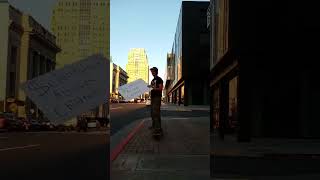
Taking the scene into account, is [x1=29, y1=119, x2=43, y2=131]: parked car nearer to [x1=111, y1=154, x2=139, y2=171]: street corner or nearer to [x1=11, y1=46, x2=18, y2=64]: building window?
[x1=11, y1=46, x2=18, y2=64]: building window

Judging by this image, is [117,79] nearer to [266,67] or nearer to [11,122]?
[11,122]

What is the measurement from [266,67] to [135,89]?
7.01 metres

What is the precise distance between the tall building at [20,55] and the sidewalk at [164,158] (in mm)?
2669

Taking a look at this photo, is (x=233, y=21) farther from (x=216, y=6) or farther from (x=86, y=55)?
(x=86, y=55)

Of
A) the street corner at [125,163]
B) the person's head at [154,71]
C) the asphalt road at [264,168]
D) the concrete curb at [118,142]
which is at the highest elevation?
the person's head at [154,71]

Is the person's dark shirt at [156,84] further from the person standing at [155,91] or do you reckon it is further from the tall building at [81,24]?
the tall building at [81,24]

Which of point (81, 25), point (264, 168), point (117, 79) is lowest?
point (264, 168)

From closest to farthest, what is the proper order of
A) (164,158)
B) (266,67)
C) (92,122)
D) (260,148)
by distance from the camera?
(92,122)
(164,158)
(260,148)
(266,67)

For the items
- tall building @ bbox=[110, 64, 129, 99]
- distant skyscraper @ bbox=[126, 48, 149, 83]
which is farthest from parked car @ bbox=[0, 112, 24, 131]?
distant skyscraper @ bbox=[126, 48, 149, 83]

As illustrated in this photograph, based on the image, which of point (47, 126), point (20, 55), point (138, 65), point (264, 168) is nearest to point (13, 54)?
point (20, 55)

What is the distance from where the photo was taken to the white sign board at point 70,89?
4.97m

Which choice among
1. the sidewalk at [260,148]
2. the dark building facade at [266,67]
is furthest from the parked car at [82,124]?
the dark building facade at [266,67]

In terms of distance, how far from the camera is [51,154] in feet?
18.9

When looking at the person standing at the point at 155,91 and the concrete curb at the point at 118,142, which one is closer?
the concrete curb at the point at 118,142
